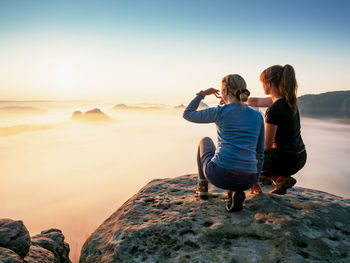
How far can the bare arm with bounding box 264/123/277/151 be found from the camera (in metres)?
4.03

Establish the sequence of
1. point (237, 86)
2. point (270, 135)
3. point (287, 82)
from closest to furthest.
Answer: point (237, 86)
point (287, 82)
point (270, 135)

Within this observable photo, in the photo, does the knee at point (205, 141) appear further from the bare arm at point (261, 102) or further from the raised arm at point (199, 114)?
the bare arm at point (261, 102)

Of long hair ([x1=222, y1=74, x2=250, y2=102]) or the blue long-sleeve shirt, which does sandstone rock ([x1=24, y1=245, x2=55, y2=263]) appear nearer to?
the blue long-sleeve shirt

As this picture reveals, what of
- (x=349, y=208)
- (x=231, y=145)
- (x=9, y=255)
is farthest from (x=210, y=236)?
(x=9, y=255)

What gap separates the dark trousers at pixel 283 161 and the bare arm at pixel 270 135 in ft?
0.47

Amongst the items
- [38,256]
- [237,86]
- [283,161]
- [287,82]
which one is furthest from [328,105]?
[38,256]

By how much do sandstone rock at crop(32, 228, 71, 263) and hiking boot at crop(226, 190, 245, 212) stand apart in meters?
4.50

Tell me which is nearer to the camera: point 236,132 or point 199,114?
point 236,132

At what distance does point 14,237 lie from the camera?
13.4 ft

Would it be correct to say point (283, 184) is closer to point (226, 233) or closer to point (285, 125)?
point (285, 125)

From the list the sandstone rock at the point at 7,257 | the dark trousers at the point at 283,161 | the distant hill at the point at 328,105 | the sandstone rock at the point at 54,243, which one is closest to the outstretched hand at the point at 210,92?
the dark trousers at the point at 283,161

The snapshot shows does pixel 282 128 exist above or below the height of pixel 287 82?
below

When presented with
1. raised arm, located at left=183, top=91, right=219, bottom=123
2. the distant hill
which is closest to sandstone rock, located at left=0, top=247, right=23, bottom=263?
raised arm, located at left=183, top=91, right=219, bottom=123

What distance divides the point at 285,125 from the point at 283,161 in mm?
737
